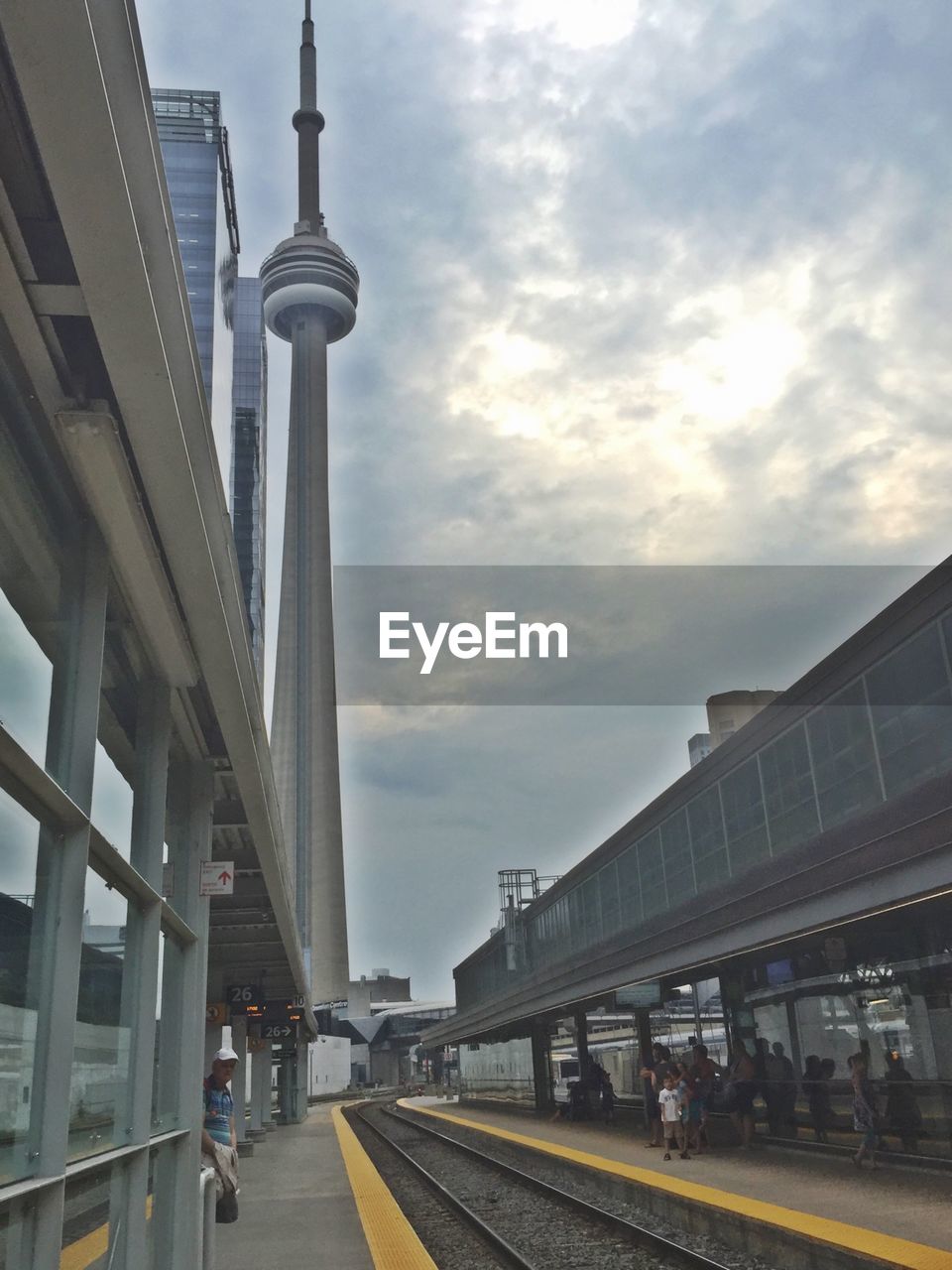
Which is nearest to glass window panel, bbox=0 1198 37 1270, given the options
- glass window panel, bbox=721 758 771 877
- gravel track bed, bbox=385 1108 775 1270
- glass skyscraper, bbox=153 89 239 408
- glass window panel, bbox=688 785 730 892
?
gravel track bed, bbox=385 1108 775 1270

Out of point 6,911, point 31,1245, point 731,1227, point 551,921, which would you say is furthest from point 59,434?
point 551,921

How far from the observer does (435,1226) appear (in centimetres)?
1419

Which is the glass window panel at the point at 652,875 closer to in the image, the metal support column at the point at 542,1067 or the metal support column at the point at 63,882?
the metal support column at the point at 542,1067

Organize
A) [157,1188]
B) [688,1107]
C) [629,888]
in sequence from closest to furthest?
[157,1188]
[688,1107]
[629,888]

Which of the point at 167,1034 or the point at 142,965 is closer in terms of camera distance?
the point at 142,965

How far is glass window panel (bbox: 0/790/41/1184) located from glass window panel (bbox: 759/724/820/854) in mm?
12330

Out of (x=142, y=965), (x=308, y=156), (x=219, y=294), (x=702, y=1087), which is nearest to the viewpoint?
(x=142, y=965)

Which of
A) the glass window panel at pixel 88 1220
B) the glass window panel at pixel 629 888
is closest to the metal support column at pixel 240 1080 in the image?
the glass window panel at pixel 629 888

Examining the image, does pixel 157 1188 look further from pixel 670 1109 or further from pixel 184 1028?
pixel 670 1109

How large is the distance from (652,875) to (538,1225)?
9499 mm

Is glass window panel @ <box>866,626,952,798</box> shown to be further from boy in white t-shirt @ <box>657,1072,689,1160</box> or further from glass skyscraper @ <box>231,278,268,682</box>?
glass skyscraper @ <box>231,278,268,682</box>

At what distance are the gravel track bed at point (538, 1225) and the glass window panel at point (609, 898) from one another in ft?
18.1

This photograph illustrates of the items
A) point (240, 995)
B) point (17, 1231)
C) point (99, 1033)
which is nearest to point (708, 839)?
point (240, 995)

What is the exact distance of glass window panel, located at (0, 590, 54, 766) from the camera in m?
3.45
